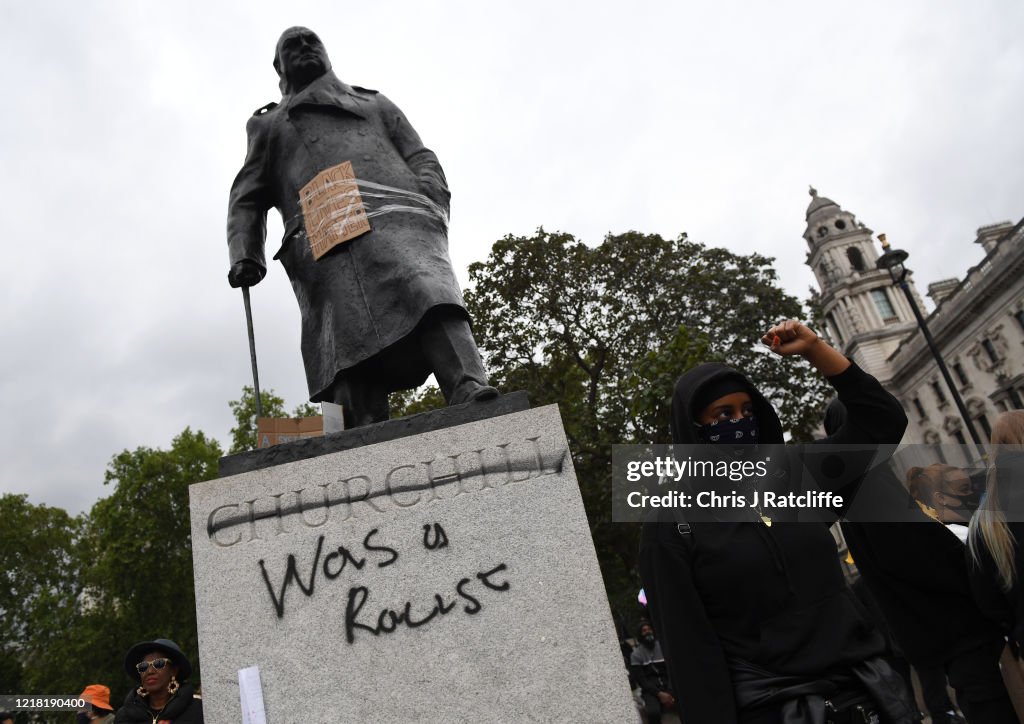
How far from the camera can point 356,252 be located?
12.7ft

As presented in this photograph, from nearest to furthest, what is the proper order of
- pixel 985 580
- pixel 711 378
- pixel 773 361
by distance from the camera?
pixel 711 378, pixel 985 580, pixel 773 361

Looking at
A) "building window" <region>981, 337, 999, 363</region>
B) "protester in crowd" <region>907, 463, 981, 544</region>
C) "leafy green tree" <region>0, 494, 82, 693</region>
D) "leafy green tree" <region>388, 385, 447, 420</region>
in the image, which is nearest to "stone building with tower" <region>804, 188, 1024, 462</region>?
"building window" <region>981, 337, 999, 363</region>

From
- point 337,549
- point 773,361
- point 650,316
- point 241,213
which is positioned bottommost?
point 337,549

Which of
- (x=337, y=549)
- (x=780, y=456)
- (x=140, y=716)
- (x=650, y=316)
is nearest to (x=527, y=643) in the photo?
(x=337, y=549)

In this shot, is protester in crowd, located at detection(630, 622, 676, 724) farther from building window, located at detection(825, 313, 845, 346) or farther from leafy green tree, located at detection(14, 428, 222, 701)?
building window, located at detection(825, 313, 845, 346)

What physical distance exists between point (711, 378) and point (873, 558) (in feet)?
3.02

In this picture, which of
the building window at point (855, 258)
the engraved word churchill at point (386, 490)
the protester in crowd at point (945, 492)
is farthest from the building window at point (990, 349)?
the engraved word churchill at point (386, 490)

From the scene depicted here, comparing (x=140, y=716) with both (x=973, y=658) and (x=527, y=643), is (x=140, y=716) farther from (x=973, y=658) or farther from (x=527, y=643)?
(x=973, y=658)

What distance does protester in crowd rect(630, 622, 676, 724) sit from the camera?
820 cm

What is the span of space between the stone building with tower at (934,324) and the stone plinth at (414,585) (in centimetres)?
2318

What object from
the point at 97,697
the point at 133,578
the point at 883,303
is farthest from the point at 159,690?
the point at 883,303

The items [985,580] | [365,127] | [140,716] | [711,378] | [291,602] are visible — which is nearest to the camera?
[711,378]

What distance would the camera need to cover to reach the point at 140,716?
3867 mm

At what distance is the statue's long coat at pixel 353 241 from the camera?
3713 mm
